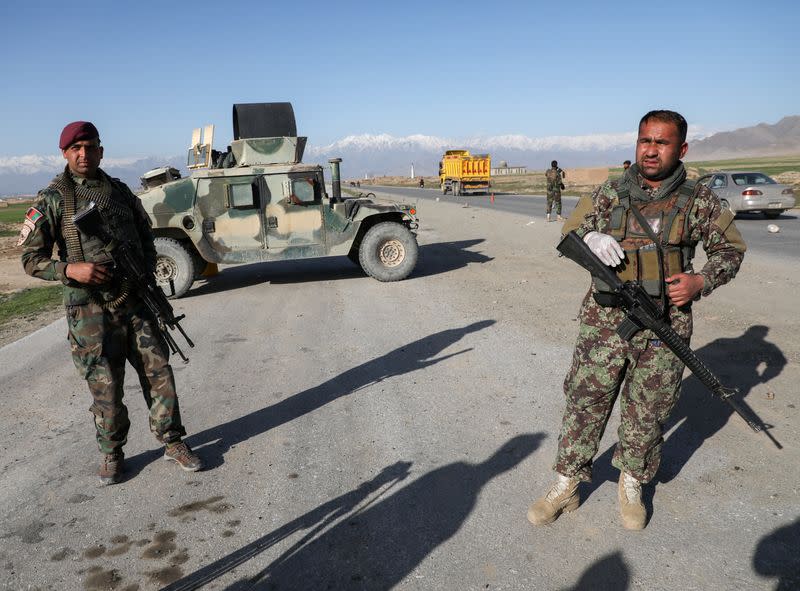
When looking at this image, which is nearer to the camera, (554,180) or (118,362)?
(118,362)

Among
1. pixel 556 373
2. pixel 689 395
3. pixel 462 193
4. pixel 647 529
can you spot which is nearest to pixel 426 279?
pixel 556 373

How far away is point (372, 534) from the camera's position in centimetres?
286

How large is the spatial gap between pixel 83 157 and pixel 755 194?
17.0 m

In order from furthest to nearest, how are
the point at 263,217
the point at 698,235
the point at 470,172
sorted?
the point at 470,172 < the point at 263,217 < the point at 698,235

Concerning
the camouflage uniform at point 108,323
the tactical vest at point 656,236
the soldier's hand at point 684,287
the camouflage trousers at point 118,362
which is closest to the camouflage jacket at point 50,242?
the camouflage uniform at point 108,323

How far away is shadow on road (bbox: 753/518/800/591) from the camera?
2.44 meters

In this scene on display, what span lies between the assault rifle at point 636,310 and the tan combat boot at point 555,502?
2.64 feet

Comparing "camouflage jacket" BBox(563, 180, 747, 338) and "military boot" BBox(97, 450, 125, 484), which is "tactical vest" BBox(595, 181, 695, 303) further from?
"military boot" BBox(97, 450, 125, 484)

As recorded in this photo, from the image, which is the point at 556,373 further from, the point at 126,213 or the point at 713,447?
the point at 126,213

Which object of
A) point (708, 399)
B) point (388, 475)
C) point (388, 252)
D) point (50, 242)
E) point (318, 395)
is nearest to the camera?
point (50, 242)

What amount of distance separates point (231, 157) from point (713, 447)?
810cm

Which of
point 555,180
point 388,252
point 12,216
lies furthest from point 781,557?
point 12,216

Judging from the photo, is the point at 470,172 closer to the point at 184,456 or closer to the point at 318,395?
the point at 318,395

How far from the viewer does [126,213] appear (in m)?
3.44
